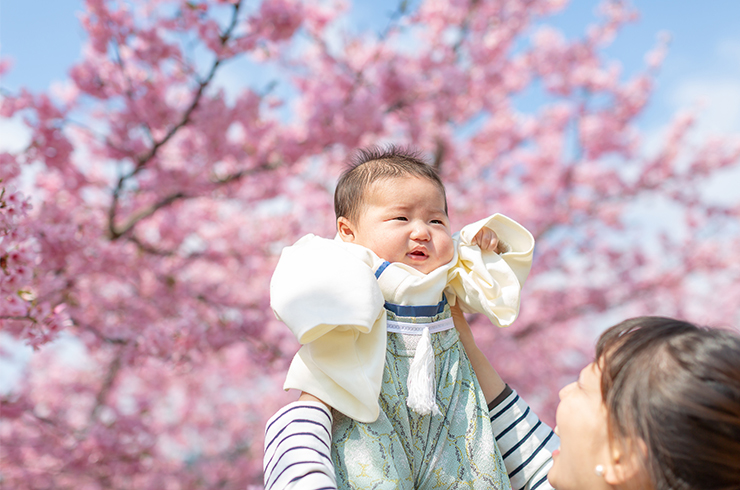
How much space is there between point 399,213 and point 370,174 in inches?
6.3

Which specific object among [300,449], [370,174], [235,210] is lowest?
[300,449]

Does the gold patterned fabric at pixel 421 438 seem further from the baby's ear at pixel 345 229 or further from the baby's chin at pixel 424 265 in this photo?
the baby's ear at pixel 345 229

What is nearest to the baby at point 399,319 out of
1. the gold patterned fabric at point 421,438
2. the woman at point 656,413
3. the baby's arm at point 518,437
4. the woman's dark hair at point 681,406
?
the gold patterned fabric at point 421,438

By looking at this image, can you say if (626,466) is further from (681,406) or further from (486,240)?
(486,240)

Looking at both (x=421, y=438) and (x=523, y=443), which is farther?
(x=523, y=443)

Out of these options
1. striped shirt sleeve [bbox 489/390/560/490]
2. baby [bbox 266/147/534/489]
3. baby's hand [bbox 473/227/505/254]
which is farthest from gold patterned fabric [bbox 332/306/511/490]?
baby's hand [bbox 473/227/505/254]

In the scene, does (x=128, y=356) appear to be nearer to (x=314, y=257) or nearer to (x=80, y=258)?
(x=80, y=258)

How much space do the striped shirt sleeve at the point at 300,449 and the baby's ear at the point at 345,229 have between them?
1.67ft

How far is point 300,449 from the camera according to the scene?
3.25 feet

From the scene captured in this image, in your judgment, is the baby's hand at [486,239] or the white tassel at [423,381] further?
the baby's hand at [486,239]

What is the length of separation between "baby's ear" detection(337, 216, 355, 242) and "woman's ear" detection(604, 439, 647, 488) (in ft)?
2.71

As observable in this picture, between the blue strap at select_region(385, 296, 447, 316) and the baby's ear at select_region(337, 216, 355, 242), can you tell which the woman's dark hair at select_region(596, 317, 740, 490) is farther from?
the baby's ear at select_region(337, 216, 355, 242)

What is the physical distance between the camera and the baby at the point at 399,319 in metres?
1.10

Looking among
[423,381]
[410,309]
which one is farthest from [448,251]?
[423,381]
